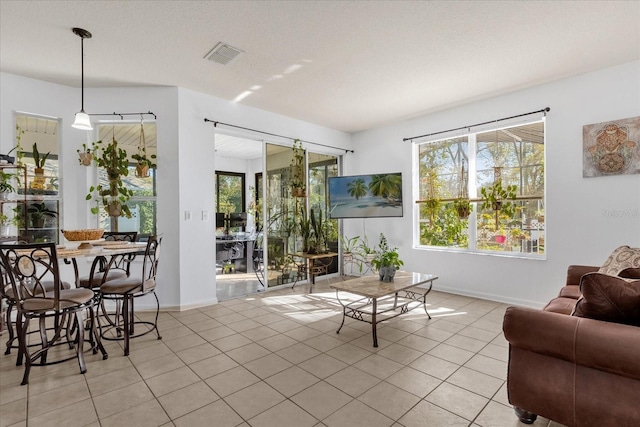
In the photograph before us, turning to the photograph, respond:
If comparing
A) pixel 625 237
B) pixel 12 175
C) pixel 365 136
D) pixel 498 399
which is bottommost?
pixel 498 399

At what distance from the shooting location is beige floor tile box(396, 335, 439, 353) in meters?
2.76

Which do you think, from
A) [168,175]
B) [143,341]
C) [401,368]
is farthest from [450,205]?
[143,341]

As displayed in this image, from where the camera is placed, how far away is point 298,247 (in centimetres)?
532

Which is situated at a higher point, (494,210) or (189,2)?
(189,2)

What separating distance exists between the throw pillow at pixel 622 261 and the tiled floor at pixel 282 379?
41.0 inches

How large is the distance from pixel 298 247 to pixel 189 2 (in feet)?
12.2

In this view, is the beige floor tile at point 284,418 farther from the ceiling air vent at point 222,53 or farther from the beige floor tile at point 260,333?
the ceiling air vent at point 222,53

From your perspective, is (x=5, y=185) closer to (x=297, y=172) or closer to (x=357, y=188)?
(x=297, y=172)

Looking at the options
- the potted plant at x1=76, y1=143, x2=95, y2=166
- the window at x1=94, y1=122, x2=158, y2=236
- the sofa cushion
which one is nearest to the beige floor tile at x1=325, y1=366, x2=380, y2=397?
the sofa cushion

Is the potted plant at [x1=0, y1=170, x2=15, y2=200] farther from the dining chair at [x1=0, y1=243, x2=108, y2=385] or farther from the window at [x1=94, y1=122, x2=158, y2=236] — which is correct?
the dining chair at [x1=0, y1=243, x2=108, y2=385]

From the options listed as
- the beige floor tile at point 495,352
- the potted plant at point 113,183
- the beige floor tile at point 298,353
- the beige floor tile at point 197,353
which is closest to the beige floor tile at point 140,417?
the beige floor tile at point 197,353

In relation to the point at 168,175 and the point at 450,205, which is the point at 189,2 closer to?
the point at 168,175

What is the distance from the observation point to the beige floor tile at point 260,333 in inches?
119

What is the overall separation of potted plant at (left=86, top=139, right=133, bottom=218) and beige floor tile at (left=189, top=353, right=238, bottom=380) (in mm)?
2263
